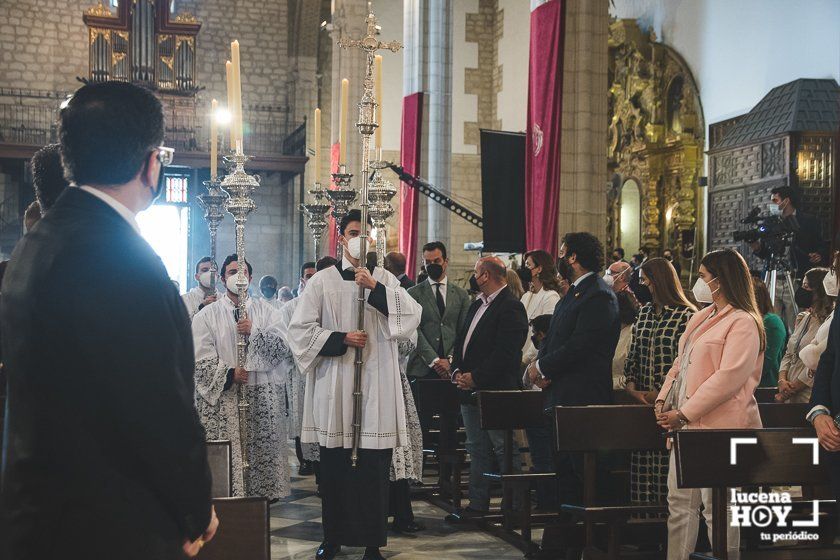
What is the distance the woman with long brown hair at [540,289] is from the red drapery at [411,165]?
17.1ft

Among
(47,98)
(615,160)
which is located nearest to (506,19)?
(615,160)

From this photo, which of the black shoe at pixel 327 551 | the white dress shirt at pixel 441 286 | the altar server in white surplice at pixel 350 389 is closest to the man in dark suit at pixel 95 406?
the altar server in white surplice at pixel 350 389

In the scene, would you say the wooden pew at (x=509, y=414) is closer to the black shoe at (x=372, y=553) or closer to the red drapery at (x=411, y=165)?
the black shoe at (x=372, y=553)

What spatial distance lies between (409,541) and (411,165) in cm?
826

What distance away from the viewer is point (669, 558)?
4.75 m

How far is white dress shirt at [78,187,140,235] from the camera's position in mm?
2117

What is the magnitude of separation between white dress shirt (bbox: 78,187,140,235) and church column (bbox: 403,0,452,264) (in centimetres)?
1275

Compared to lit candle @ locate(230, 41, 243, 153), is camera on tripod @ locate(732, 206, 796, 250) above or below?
below

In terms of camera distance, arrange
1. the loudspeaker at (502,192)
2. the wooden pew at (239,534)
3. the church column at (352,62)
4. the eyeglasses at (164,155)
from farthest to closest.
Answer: the church column at (352,62) → the loudspeaker at (502,192) → the wooden pew at (239,534) → the eyeglasses at (164,155)

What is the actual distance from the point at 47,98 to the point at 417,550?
1890cm

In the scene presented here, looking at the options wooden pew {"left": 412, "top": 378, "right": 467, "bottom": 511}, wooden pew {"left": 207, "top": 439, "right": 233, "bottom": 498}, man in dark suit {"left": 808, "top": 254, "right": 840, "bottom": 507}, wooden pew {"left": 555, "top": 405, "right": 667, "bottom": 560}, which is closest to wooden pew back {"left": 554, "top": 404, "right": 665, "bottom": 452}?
wooden pew {"left": 555, "top": 405, "right": 667, "bottom": 560}

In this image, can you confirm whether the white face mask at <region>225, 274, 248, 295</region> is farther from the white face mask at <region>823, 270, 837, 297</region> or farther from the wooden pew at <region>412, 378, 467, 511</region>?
the white face mask at <region>823, 270, 837, 297</region>

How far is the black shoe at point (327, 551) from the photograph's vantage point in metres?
5.52

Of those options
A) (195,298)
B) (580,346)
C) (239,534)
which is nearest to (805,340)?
(580,346)
